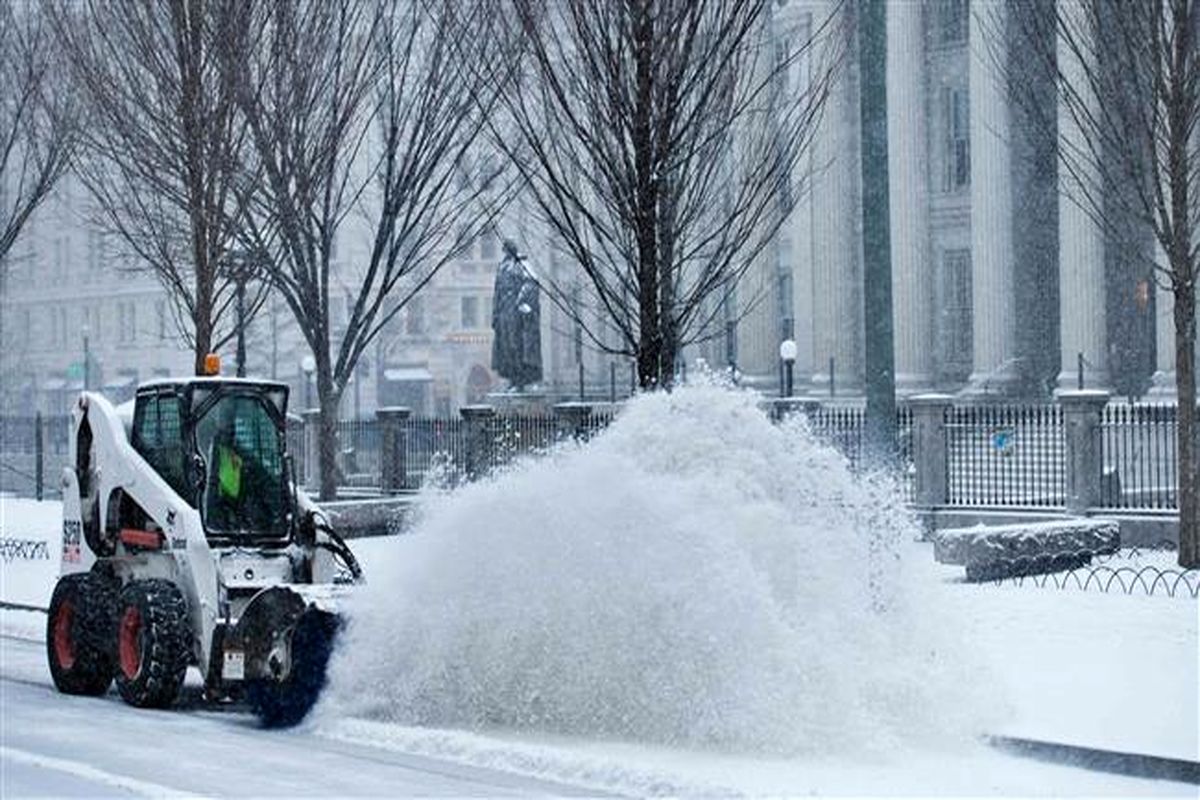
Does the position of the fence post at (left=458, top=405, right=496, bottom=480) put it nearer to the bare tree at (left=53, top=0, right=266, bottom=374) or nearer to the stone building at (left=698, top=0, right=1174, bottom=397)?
the bare tree at (left=53, top=0, right=266, bottom=374)

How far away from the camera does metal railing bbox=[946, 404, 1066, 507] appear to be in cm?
2902

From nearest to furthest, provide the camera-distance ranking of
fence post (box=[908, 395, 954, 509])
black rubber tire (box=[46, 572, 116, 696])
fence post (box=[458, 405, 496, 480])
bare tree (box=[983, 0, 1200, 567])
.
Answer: black rubber tire (box=[46, 572, 116, 696])
bare tree (box=[983, 0, 1200, 567])
fence post (box=[908, 395, 954, 509])
fence post (box=[458, 405, 496, 480])

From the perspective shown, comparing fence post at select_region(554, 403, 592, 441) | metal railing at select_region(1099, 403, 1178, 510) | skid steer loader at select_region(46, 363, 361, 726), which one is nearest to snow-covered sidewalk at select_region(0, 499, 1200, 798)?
skid steer loader at select_region(46, 363, 361, 726)

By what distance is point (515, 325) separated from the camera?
4759cm

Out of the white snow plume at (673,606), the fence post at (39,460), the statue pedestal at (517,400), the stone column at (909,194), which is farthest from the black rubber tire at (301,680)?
the stone column at (909,194)

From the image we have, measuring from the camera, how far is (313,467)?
40.0 metres

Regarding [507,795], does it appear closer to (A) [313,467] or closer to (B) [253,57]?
(B) [253,57]

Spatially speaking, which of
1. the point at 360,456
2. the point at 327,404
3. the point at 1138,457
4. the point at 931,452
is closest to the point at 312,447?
the point at 360,456

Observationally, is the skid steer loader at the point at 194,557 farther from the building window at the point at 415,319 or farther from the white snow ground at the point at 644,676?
the building window at the point at 415,319

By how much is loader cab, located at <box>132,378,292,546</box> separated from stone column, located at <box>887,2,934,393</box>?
1289 inches

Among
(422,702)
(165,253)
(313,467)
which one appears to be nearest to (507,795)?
(422,702)

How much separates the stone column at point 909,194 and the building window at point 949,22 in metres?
2.27

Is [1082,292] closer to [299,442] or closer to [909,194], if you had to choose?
[909,194]

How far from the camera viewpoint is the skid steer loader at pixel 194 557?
14.1 metres
